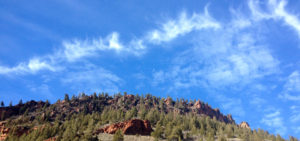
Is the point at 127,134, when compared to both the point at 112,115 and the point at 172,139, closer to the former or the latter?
the point at 172,139

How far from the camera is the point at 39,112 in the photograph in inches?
7259

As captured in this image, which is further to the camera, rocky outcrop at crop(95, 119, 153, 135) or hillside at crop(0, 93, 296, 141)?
rocky outcrop at crop(95, 119, 153, 135)

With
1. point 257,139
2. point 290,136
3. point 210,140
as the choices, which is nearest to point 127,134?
point 210,140

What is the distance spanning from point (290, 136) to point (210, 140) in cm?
12050

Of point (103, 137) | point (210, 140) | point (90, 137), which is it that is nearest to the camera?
point (90, 137)

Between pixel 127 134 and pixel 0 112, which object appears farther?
pixel 0 112

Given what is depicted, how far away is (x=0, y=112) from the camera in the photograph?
602 ft

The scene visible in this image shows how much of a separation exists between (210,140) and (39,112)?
174 meters

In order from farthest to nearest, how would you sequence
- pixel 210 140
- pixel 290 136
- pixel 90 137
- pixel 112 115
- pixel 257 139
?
pixel 290 136, pixel 112 115, pixel 257 139, pixel 210 140, pixel 90 137

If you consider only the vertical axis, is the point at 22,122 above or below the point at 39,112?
below

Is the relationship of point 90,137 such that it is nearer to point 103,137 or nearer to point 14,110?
point 103,137

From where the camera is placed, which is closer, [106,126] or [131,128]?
[131,128]

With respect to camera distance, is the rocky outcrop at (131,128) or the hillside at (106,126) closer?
the hillside at (106,126)

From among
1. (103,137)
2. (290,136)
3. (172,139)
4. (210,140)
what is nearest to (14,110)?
(103,137)
